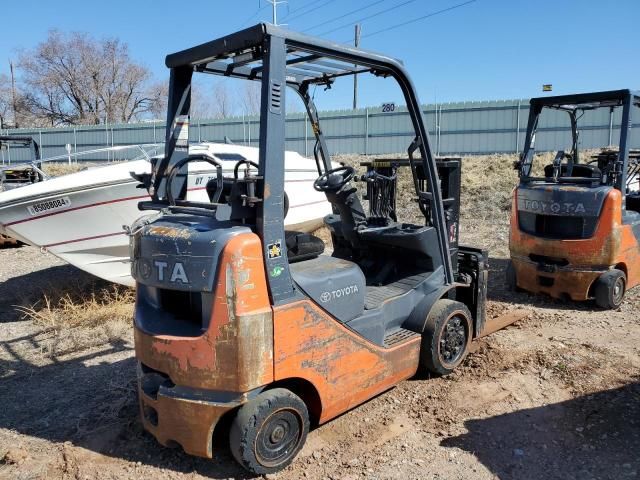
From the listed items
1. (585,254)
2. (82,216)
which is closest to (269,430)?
(82,216)

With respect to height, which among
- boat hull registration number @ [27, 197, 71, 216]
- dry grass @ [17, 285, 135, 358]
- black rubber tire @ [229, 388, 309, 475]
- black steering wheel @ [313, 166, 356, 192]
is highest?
black steering wheel @ [313, 166, 356, 192]

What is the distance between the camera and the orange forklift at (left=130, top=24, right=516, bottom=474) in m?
3.00

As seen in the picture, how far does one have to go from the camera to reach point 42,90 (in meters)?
43.7

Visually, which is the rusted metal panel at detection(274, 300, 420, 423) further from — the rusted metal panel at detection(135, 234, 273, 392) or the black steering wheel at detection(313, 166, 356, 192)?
the black steering wheel at detection(313, 166, 356, 192)

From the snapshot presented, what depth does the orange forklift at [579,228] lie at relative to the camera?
6.38 m

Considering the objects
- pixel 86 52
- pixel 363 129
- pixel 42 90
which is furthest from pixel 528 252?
pixel 42 90

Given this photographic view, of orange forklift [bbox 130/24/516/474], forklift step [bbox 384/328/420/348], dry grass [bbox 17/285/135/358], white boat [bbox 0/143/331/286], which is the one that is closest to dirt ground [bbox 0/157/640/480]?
dry grass [bbox 17/285/135/358]

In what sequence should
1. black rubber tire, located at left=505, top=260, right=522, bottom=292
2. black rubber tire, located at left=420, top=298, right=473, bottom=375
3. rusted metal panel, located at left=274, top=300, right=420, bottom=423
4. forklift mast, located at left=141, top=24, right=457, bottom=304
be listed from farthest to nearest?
black rubber tire, located at left=505, top=260, right=522, bottom=292, black rubber tire, located at left=420, top=298, right=473, bottom=375, rusted metal panel, located at left=274, top=300, right=420, bottom=423, forklift mast, located at left=141, top=24, right=457, bottom=304

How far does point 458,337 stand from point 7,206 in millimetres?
5586

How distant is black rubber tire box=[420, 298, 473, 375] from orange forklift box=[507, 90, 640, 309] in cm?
251

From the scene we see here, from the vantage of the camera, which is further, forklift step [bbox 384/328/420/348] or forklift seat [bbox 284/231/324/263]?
forklift step [bbox 384/328/420/348]

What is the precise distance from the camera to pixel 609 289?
6.36m

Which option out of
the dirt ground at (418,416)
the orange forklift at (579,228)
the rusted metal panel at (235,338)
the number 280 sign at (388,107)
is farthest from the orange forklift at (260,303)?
the number 280 sign at (388,107)

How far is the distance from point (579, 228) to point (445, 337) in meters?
3.05
